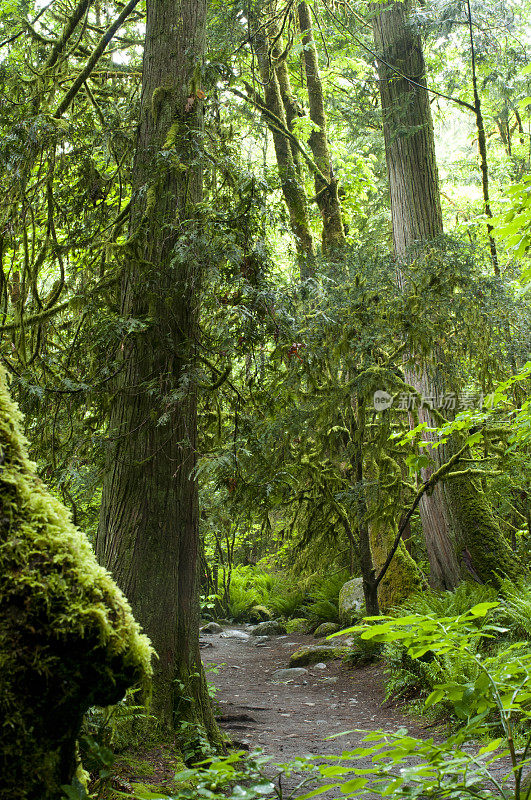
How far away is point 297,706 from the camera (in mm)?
6035

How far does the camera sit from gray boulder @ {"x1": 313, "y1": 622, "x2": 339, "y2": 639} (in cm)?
984

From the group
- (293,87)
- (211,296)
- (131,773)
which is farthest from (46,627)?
(293,87)

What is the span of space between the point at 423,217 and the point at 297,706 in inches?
236

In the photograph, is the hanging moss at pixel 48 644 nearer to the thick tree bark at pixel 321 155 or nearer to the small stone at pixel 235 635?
the thick tree bark at pixel 321 155

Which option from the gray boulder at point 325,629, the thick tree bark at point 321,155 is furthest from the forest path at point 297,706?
the thick tree bark at point 321,155

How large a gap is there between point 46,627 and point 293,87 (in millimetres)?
13296

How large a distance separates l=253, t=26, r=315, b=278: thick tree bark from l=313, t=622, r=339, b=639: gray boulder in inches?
244

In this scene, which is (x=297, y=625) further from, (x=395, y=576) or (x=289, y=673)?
(x=395, y=576)

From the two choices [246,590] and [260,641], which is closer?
[260,641]

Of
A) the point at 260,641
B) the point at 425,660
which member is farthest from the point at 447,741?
the point at 260,641

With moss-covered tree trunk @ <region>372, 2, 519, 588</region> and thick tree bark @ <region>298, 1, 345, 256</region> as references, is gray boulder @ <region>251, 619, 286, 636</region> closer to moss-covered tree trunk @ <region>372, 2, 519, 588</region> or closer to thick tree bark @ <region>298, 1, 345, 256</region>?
moss-covered tree trunk @ <region>372, 2, 519, 588</region>

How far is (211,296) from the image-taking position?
12.9 ft

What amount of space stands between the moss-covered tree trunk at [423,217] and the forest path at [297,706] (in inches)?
66.5

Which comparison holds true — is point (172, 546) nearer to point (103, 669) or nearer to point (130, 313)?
point (130, 313)
